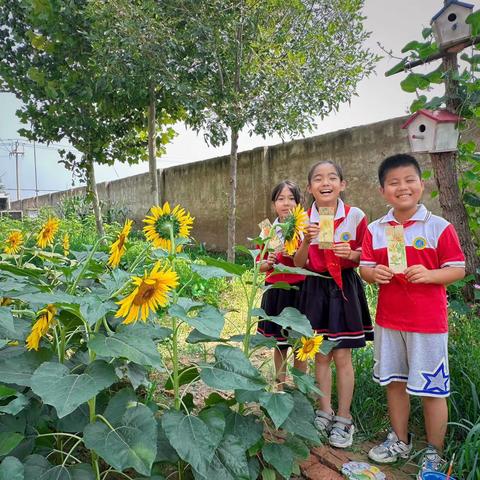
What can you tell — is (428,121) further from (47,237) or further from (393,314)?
(47,237)

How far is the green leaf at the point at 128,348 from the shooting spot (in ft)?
3.70

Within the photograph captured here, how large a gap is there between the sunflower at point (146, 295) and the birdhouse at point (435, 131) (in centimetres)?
199

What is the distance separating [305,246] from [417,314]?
532 millimetres

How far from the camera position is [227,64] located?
499 cm

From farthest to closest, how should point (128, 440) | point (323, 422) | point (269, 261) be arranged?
point (269, 261) < point (323, 422) < point (128, 440)

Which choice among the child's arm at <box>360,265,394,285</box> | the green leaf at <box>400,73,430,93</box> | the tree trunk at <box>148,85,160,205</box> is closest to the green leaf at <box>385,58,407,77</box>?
the green leaf at <box>400,73,430,93</box>

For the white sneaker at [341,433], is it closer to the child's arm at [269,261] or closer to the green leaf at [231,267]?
the child's arm at [269,261]

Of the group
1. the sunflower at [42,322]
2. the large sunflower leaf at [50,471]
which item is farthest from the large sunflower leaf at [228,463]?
the sunflower at [42,322]

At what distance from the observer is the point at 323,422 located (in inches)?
76.8

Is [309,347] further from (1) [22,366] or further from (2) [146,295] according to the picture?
(1) [22,366]

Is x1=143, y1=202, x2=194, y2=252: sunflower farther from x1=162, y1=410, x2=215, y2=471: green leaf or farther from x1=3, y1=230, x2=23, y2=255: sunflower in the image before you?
x1=3, y1=230, x2=23, y2=255: sunflower

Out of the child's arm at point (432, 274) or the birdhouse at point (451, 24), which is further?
the birdhouse at point (451, 24)

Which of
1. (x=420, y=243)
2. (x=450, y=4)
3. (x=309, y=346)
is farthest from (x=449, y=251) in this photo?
→ (x=450, y=4)

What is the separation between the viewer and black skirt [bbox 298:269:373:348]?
6.50ft
